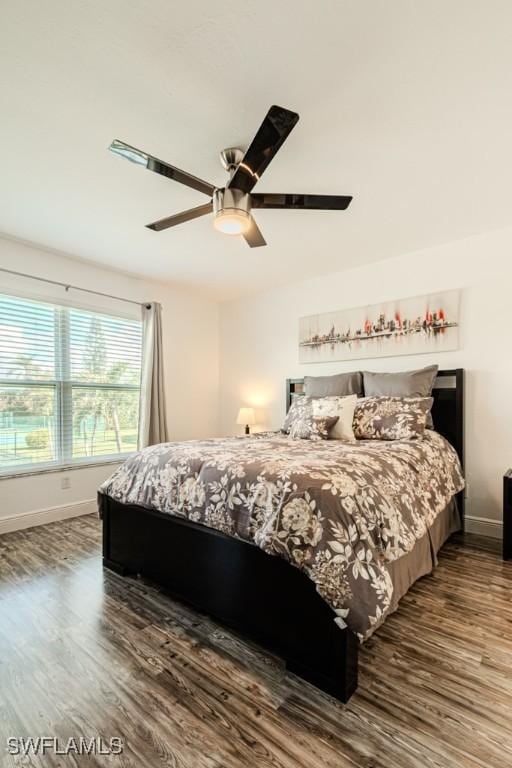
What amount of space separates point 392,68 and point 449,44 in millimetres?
214

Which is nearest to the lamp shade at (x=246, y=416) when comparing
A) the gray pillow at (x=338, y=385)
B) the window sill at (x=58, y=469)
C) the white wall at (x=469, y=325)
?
the white wall at (x=469, y=325)

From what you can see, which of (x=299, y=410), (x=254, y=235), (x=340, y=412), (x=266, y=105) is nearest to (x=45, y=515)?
(x=299, y=410)

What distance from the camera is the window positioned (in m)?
3.30

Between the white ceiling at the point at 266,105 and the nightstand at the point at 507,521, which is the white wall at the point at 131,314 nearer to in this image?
the white ceiling at the point at 266,105

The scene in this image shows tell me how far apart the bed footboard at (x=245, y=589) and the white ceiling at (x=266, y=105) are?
206cm

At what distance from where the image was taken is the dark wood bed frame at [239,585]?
Answer: 1409 mm

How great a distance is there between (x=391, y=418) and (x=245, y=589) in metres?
1.80

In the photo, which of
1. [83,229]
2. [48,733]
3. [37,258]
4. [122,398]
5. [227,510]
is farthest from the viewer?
[122,398]

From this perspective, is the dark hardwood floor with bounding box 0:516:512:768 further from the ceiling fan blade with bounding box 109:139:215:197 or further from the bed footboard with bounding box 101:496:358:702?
the ceiling fan blade with bounding box 109:139:215:197

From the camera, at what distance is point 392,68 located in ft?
5.14

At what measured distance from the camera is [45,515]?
3424 mm

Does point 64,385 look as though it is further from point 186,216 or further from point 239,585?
point 239,585

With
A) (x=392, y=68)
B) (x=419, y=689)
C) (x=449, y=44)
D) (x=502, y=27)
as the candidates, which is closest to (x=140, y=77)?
(x=392, y=68)

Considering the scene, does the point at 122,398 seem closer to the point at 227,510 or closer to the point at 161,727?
the point at 227,510
